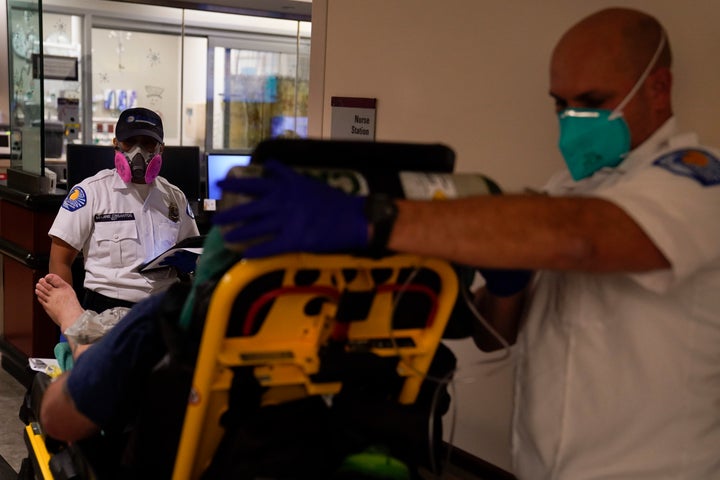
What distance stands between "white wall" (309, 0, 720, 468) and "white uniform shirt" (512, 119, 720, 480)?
0.70 metres

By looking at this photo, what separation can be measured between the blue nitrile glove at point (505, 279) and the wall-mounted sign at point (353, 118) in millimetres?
1644

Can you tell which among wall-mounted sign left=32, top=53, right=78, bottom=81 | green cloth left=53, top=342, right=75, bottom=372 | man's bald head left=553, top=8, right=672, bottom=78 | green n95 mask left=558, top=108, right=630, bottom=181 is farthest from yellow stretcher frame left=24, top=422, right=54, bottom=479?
wall-mounted sign left=32, top=53, right=78, bottom=81

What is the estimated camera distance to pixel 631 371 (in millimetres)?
1467

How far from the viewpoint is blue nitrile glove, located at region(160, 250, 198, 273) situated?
2.47 m

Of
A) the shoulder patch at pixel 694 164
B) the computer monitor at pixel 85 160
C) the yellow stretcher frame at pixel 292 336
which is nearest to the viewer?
the yellow stretcher frame at pixel 292 336

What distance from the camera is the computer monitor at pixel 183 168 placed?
185 inches

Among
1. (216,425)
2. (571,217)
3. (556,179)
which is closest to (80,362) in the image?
(216,425)

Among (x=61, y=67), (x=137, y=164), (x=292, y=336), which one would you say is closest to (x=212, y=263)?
(x=292, y=336)

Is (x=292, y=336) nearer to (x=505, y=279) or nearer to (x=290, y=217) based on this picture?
(x=290, y=217)

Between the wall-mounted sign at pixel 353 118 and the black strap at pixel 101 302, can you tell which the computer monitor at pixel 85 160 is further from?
the wall-mounted sign at pixel 353 118

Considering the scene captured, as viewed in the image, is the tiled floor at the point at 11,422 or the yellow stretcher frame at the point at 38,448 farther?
the tiled floor at the point at 11,422

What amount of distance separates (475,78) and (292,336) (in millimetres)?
1633

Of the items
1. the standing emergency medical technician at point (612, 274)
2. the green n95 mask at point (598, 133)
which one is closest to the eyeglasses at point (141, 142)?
the standing emergency medical technician at point (612, 274)

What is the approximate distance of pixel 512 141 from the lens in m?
2.54
